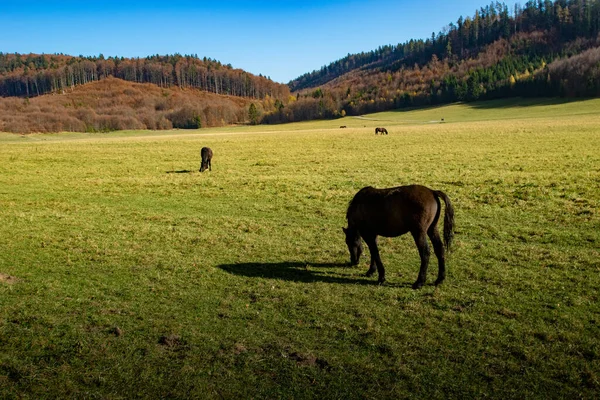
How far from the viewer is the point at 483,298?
27.5 ft

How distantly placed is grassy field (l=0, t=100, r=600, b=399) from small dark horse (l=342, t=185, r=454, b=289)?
776 millimetres

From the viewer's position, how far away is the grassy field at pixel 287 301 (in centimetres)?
581

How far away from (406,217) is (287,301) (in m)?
3.04

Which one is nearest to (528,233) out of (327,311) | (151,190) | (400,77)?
(327,311)

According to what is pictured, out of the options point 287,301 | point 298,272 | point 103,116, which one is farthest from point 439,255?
point 103,116

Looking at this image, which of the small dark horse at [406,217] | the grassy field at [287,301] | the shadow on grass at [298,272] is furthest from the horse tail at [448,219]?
the shadow on grass at [298,272]

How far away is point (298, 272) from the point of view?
10391mm

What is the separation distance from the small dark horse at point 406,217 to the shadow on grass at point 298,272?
55 centimetres

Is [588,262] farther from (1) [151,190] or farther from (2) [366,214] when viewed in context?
(1) [151,190]

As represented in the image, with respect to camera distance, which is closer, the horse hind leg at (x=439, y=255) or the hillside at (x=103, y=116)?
the horse hind leg at (x=439, y=255)

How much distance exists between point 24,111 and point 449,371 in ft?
604

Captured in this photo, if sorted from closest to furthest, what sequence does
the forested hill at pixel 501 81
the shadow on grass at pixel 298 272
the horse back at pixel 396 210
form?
the horse back at pixel 396 210, the shadow on grass at pixel 298 272, the forested hill at pixel 501 81

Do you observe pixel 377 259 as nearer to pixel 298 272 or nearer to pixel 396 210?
pixel 396 210

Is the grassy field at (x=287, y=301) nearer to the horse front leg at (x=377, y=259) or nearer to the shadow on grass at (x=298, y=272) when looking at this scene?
the shadow on grass at (x=298, y=272)
